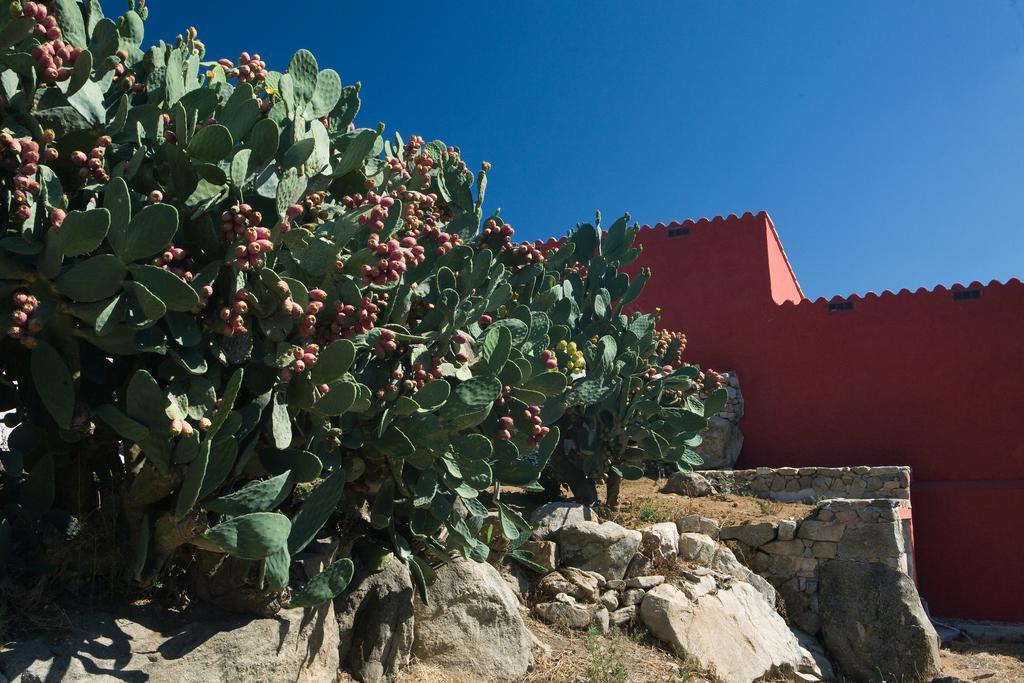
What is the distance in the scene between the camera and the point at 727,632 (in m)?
5.56

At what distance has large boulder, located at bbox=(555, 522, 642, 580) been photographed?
5418mm

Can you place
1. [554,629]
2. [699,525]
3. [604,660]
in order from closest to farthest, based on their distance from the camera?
[604,660]
[554,629]
[699,525]

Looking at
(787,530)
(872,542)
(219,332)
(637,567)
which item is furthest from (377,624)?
(872,542)

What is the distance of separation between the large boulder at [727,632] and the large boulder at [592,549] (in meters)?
0.29

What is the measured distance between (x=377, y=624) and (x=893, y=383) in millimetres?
8184

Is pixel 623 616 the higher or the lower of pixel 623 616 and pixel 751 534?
the lower

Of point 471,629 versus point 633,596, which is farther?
point 633,596

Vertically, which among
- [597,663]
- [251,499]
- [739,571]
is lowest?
[597,663]

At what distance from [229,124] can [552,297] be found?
8.22 ft

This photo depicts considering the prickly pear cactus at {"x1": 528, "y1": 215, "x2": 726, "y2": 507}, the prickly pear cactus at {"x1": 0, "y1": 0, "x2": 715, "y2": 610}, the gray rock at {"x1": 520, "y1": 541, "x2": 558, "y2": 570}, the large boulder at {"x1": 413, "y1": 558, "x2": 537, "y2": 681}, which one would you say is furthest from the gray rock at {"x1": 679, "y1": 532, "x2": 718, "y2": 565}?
the prickly pear cactus at {"x1": 0, "y1": 0, "x2": 715, "y2": 610}

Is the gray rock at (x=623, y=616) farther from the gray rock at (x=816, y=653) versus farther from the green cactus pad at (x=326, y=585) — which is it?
the green cactus pad at (x=326, y=585)

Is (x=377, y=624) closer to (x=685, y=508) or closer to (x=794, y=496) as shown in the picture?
(x=685, y=508)

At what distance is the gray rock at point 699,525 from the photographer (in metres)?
6.77

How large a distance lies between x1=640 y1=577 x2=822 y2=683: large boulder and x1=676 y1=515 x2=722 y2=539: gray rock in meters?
0.60
